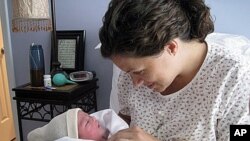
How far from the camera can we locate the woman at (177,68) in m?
0.77

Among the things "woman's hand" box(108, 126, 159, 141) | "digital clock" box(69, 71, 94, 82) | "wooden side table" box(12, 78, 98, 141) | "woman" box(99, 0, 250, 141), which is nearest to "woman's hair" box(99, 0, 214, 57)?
"woman" box(99, 0, 250, 141)

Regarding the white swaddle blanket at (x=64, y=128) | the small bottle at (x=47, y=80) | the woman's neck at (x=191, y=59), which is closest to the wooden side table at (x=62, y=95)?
the small bottle at (x=47, y=80)

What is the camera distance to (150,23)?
763 mm

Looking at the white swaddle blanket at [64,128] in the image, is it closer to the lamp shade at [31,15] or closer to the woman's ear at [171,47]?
the woman's ear at [171,47]

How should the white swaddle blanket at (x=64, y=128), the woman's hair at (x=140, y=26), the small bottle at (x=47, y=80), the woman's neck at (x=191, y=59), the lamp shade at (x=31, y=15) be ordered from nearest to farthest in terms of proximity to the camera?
the woman's hair at (x=140, y=26) < the woman's neck at (x=191, y=59) < the white swaddle blanket at (x=64, y=128) < the lamp shade at (x=31, y=15) < the small bottle at (x=47, y=80)

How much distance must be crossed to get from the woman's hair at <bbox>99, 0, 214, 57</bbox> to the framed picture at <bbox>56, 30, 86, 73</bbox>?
1.11 metres

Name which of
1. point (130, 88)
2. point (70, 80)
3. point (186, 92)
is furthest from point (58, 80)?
point (186, 92)

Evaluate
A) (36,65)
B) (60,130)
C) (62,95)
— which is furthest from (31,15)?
(60,130)

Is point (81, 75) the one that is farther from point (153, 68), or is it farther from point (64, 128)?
point (153, 68)

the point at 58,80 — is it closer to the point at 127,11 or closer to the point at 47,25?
the point at 47,25

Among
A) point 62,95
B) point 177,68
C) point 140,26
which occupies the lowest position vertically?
point 62,95

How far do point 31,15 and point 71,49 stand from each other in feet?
1.33

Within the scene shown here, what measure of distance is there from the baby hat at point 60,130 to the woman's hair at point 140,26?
36cm

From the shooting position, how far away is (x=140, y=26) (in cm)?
75
